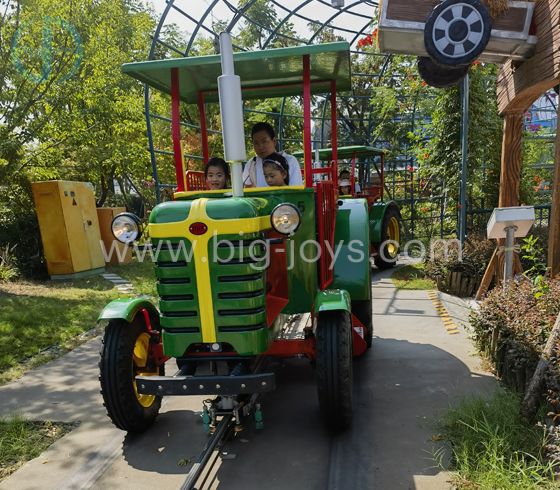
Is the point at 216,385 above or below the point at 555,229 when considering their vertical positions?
below

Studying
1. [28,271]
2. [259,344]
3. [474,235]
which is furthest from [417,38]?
[28,271]

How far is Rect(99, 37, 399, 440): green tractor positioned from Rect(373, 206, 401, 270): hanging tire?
4.93m

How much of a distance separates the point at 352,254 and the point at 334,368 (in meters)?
1.33

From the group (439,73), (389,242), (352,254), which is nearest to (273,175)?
(352,254)

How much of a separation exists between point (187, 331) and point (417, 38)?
2.96m

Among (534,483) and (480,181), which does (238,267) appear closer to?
(534,483)

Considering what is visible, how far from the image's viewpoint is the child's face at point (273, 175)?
134 inches

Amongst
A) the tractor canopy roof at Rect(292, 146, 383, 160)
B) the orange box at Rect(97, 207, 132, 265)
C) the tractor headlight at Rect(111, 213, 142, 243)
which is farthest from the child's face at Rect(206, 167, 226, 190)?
the orange box at Rect(97, 207, 132, 265)

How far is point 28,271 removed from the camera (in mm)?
9078

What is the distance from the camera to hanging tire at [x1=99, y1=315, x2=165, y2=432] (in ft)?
9.43

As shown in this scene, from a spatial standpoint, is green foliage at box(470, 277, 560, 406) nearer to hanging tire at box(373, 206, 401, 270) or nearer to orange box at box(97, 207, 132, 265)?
hanging tire at box(373, 206, 401, 270)

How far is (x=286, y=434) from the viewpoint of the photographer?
302 cm

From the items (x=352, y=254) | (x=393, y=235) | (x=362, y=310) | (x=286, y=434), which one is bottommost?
(x=286, y=434)

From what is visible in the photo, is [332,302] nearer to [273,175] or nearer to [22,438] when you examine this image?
[273,175]
